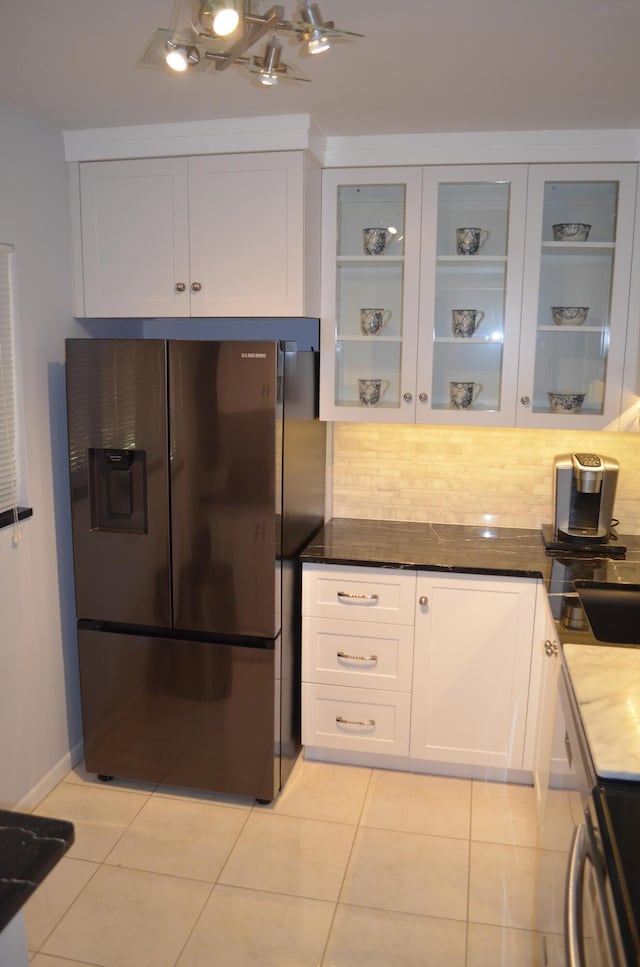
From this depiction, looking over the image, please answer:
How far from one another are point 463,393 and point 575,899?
191cm

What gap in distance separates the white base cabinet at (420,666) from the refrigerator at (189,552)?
130mm

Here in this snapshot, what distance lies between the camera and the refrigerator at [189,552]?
7.98 feet

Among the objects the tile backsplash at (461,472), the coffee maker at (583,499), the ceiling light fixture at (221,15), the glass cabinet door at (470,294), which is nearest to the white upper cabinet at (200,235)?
the glass cabinet door at (470,294)

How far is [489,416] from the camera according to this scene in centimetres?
280

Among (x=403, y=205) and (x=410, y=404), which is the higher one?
(x=403, y=205)

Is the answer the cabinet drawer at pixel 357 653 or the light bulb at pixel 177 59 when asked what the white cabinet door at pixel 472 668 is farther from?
the light bulb at pixel 177 59

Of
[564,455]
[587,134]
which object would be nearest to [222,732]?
[564,455]

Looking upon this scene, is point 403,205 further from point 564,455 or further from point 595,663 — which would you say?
point 595,663

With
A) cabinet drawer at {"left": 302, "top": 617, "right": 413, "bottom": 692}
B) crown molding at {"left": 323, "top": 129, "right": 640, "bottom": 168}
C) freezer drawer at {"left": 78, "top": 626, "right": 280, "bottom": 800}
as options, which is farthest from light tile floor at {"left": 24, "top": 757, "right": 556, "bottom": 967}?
crown molding at {"left": 323, "top": 129, "right": 640, "bottom": 168}

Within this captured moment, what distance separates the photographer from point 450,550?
9.20 feet

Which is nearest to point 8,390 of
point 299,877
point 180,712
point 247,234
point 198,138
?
point 247,234

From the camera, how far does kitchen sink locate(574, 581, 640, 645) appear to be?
232 cm

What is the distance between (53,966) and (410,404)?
209cm

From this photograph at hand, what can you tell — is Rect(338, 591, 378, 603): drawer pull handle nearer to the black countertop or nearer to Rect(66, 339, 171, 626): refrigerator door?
the black countertop
